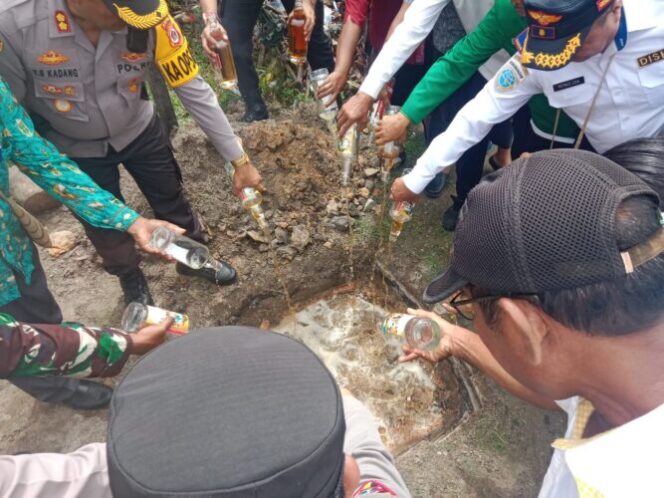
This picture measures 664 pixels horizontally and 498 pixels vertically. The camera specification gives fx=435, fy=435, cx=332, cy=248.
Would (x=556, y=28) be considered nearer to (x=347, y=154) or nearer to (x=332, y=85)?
(x=332, y=85)

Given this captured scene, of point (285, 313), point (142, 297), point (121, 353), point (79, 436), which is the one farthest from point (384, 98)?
point (79, 436)

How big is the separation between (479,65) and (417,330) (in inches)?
56.7

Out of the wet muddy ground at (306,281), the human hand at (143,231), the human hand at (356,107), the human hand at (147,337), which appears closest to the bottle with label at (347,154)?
the wet muddy ground at (306,281)

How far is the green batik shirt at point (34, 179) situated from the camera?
1760 mm

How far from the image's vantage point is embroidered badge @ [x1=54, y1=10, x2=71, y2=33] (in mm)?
1812

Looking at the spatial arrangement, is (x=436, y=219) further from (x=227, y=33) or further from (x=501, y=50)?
(x=227, y=33)

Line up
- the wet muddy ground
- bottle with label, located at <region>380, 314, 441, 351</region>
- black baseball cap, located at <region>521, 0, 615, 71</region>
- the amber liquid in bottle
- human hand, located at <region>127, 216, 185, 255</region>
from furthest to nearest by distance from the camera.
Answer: the amber liquid in bottle < the wet muddy ground < human hand, located at <region>127, 216, 185, 255</region> < bottle with label, located at <region>380, 314, 441, 351</region> < black baseball cap, located at <region>521, 0, 615, 71</region>

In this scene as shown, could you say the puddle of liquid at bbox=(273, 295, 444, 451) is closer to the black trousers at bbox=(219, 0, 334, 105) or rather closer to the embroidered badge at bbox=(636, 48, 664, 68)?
the black trousers at bbox=(219, 0, 334, 105)

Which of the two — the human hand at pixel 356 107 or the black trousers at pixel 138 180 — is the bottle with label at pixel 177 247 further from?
the human hand at pixel 356 107

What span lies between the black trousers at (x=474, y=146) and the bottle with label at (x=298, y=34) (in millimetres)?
1315

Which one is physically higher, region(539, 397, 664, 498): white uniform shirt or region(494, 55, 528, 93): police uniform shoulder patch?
region(494, 55, 528, 93): police uniform shoulder patch

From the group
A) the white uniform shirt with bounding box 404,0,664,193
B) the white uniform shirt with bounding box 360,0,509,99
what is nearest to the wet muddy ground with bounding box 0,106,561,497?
the white uniform shirt with bounding box 360,0,509,99

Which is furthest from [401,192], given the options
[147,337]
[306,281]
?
[147,337]

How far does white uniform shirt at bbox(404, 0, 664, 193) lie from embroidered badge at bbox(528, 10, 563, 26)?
0.33 meters
